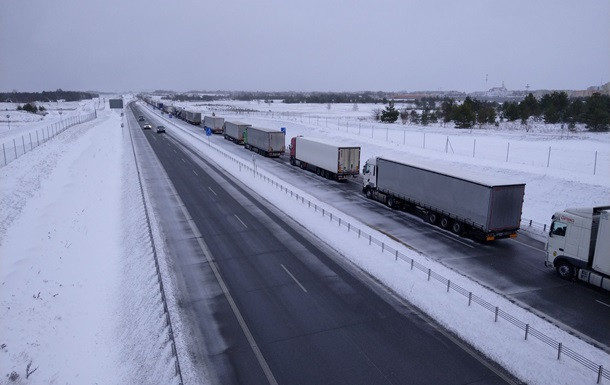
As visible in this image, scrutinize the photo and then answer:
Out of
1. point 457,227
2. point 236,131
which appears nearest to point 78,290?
point 457,227

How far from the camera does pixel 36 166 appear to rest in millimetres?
45781

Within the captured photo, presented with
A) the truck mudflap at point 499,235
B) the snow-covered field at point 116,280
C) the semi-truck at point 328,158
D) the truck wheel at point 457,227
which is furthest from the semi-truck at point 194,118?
the truck mudflap at point 499,235

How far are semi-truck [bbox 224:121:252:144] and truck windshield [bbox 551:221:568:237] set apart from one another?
50.9m

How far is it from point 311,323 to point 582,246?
11986 mm

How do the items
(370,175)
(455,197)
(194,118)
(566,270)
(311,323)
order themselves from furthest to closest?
(194,118) < (370,175) < (455,197) < (566,270) < (311,323)

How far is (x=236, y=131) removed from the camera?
230 ft

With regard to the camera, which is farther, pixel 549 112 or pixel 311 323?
pixel 549 112

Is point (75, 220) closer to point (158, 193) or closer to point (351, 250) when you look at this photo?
point (158, 193)

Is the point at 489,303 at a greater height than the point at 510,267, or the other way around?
the point at 489,303

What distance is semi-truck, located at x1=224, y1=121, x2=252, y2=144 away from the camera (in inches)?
2689

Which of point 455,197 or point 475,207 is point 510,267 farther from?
point 455,197

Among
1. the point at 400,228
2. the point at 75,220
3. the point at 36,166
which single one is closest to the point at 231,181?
the point at 75,220

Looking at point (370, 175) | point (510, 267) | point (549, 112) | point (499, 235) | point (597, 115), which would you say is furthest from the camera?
point (549, 112)

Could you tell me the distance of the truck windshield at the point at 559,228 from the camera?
60.8ft
